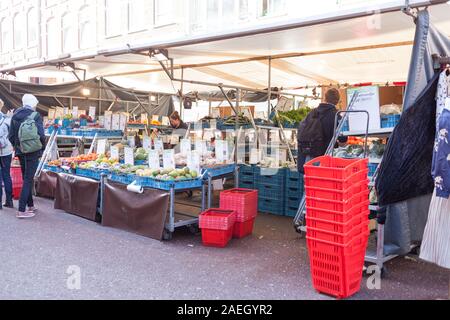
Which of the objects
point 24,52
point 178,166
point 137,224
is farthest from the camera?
point 24,52

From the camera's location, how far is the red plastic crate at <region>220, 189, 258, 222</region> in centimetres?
538

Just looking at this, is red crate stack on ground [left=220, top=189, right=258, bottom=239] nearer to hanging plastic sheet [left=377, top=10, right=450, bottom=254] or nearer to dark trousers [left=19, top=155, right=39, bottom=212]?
hanging plastic sheet [left=377, top=10, right=450, bottom=254]

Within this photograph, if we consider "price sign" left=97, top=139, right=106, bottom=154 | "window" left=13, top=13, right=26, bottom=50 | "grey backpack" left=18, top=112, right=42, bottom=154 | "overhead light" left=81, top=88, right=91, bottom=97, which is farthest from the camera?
"window" left=13, top=13, right=26, bottom=50

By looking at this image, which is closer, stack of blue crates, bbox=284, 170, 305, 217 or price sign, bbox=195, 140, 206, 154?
price sign, bbox=195, 140, 206, 154

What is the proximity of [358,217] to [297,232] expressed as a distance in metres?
2.02

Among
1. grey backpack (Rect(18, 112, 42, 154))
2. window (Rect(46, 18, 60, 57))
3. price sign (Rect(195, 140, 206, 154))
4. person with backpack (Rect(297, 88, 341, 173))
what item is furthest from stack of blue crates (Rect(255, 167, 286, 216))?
window (Rect(46, 18, 60, 57))

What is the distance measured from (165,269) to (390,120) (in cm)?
277

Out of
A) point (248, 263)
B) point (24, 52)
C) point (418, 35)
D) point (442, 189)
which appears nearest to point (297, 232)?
point (248, 263)

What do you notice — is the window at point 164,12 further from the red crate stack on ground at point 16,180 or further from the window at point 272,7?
the red crate stack on ground at point 16,180

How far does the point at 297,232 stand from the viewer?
18.2 ft

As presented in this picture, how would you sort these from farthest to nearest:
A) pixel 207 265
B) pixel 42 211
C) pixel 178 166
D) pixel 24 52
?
pixel 24 52 → pixel 42 211 → pixel 178 166 → pixel 207 265

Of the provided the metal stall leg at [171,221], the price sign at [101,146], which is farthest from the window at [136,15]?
the metal stall leg at [171,221]

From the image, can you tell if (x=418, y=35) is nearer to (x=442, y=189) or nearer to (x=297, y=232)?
(x=442, y=189)

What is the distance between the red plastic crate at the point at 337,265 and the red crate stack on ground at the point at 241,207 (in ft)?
Result: 5.91
